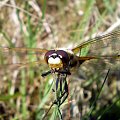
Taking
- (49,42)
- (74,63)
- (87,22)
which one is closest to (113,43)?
(74,63)

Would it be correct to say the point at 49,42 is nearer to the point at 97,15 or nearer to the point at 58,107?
the point at 97,15

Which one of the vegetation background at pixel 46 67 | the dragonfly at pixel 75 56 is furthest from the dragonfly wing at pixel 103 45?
the vegetation background at pixel 46 67

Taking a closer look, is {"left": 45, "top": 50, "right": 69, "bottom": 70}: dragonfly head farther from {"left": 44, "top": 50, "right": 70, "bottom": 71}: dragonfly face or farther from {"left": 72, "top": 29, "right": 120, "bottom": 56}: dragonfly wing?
{"left": 72, "top": 29, "right": 120, "bottom": 56}: dragonfly wing

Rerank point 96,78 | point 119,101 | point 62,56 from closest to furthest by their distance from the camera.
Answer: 1. point 62,56
2. point 119,101
3. point 96,78

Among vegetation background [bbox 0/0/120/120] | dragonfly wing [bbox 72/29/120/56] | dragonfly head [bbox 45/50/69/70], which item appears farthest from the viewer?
vegetation background [bbox 0/0/120/120]

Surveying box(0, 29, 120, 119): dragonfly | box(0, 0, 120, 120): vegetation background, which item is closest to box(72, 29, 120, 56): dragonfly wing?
box(0, 29, 120, 119): dragonfly
